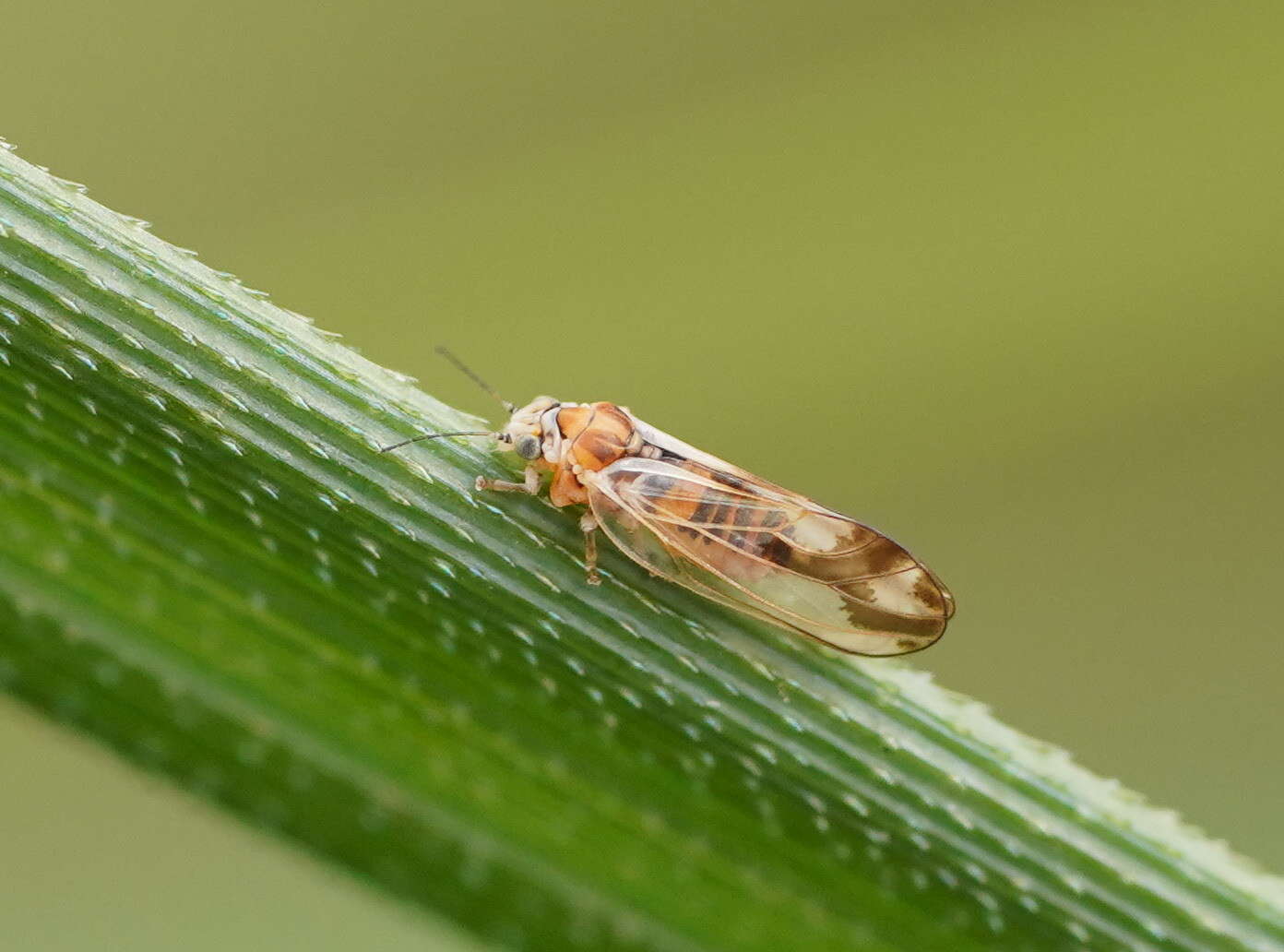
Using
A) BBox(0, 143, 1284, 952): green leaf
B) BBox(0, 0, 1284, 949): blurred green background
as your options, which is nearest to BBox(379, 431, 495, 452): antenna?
BBox(0, 143, 1284, 952): green leaf

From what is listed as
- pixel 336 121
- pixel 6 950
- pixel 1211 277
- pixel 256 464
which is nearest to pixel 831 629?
pixel 256 464

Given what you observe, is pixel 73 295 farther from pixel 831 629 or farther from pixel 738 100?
pixel 738 100

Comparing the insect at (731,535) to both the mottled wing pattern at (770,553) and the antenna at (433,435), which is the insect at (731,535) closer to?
the mottled wing pattern at (770,553)

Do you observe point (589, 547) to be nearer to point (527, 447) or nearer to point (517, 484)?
point (517, 484)

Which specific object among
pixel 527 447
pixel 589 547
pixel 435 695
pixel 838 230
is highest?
pixel 838 230

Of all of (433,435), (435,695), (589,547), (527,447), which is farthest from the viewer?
(527,447)

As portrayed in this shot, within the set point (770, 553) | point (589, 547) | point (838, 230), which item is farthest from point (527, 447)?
point (838, 230)
